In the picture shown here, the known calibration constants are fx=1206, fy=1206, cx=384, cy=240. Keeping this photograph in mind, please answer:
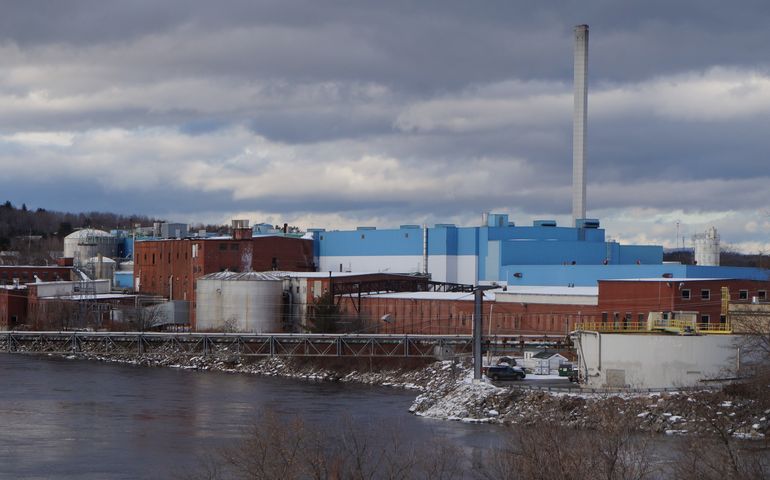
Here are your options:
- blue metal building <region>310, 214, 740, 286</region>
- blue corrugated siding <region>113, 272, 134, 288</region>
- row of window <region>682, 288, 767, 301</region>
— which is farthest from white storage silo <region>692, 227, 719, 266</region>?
blue corrugated siding <region>113, 272, 134, 288</region>

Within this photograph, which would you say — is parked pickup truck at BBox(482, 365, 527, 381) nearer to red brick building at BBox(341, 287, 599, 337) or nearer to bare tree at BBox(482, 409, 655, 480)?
red brick building at BBox(341, 287, 599, 337)

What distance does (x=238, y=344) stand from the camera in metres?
66.3

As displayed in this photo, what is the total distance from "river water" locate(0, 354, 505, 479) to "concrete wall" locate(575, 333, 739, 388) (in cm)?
687

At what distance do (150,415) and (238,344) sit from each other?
2258cm

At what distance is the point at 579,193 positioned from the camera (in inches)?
3610

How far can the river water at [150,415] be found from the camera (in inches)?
1310

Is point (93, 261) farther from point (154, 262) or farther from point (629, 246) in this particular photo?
point (629, 246)

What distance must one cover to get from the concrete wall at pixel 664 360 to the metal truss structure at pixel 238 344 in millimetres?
15769

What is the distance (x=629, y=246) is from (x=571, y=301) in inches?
1055

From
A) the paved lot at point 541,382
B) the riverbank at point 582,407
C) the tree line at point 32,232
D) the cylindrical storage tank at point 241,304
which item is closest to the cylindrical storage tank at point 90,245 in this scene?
the tree line at point 32,232

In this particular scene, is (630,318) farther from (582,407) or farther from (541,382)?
(582,407)

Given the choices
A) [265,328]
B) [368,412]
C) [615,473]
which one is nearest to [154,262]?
[265,328]

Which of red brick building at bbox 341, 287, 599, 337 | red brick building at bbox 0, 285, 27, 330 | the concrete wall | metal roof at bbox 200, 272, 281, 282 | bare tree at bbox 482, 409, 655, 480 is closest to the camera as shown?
bare tree at bbox 482, 409, 655, 480

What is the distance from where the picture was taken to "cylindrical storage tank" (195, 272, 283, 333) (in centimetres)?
7806
